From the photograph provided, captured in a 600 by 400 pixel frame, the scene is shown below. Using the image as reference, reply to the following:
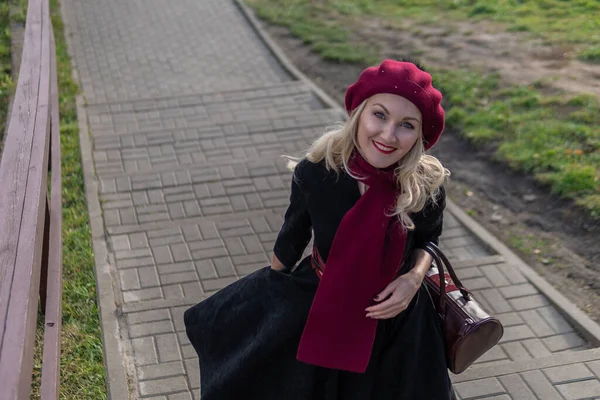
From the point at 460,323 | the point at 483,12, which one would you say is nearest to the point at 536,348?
the point at 460,323

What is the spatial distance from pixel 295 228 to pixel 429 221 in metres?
0.54

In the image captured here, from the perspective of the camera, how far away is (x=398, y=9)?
1174 centimetres

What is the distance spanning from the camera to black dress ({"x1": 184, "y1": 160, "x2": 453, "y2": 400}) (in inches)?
123

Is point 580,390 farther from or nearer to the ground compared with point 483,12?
farther from the ground

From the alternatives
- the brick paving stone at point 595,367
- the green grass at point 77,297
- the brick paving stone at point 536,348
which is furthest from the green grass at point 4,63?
the brick paving stone at point 595,367

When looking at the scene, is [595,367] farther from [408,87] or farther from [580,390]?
[408,87]

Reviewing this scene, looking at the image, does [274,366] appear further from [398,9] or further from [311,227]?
[398,9]

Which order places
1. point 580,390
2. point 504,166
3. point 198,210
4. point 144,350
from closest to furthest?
point 580,390 → point 144,350 → point 198,210 → point 504,166

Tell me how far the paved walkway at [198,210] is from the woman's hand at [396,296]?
4.49 ft

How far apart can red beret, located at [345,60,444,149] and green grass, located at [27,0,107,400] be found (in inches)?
87.9

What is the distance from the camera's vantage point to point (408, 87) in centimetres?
291

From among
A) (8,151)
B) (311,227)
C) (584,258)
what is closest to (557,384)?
(584,258)

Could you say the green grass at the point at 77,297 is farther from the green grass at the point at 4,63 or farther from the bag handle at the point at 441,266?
the bag handle at the point at 441,266

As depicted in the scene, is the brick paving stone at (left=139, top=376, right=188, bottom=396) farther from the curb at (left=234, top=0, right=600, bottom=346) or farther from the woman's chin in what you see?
the curb at (left=234, top=0, right=600, bottom=346)
